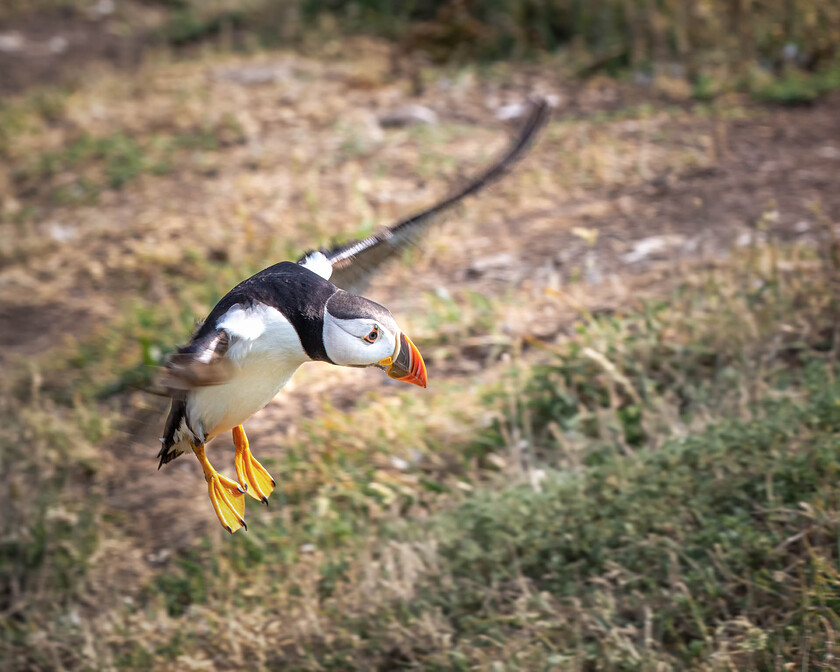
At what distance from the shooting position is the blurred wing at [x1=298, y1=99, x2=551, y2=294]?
278 cm

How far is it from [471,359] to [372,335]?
97.5 inches

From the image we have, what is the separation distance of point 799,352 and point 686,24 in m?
3.95

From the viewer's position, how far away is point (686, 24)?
7180mm

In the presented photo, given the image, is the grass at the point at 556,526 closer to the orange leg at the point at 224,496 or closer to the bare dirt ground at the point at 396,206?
the bare dirt ground at the point at 396,206

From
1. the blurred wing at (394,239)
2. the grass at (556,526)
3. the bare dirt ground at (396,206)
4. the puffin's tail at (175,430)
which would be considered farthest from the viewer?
the bare dirt ground at (396,206)

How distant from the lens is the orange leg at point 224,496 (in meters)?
2.73

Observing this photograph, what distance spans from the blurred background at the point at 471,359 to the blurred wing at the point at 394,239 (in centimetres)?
66

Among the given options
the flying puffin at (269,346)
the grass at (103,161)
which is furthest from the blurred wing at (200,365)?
the grass at (103,161)

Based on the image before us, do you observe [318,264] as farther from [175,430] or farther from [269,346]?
[175,430]

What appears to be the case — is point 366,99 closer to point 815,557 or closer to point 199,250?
point 199,250

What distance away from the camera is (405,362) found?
95.3 inches

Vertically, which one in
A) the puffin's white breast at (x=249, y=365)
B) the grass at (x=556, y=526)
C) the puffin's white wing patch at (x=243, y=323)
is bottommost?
the grass at (x=556, y=526)

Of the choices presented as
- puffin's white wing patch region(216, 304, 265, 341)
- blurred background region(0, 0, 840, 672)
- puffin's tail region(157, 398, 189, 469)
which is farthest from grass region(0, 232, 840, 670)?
puffin's white wing patch region(216, 304, 265, 341)

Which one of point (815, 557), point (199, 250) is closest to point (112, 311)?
point (199, 250)
